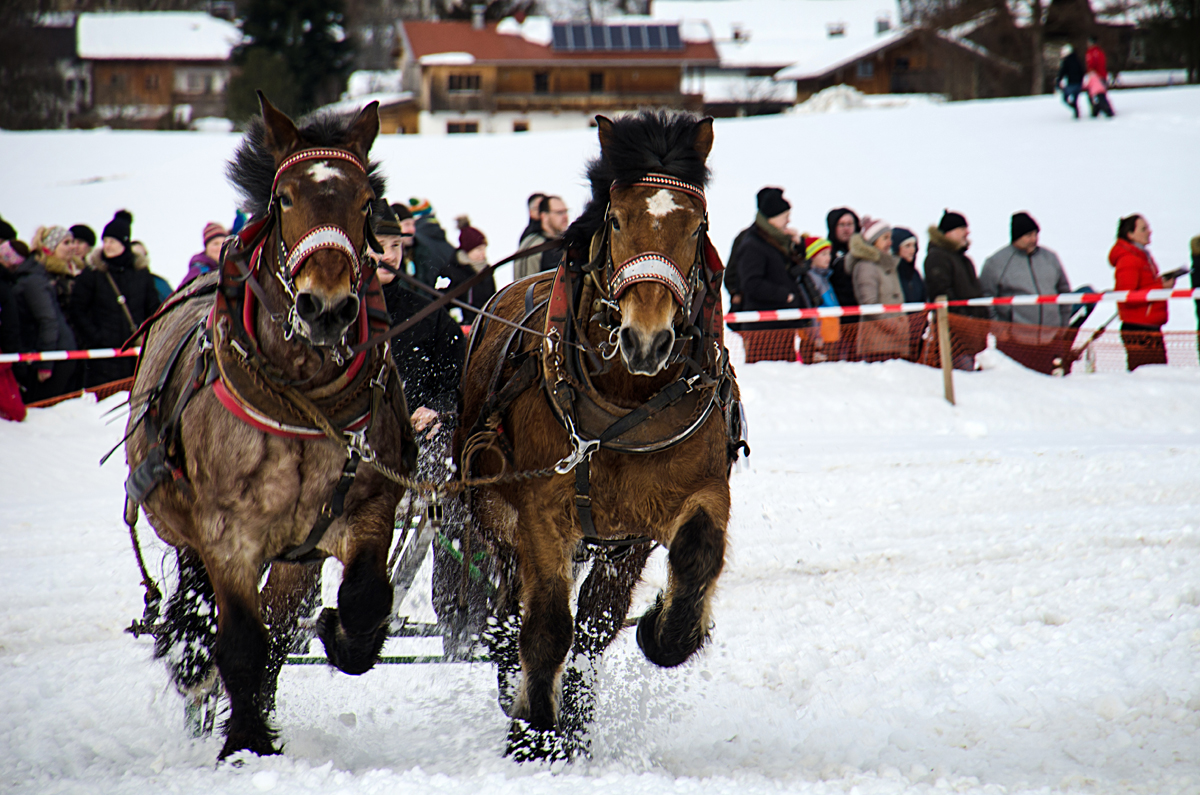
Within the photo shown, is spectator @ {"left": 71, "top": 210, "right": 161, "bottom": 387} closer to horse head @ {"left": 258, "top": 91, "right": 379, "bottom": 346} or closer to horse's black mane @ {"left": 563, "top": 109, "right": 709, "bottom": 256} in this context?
horse head @ {"left": 258, "top": 91, "right": 379, "bottom": 346}

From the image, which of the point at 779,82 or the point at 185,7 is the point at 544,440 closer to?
the point at 779,82

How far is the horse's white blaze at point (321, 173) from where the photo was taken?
305 cm

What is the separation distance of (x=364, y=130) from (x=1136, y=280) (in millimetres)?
9060

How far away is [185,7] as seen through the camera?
6059 cm

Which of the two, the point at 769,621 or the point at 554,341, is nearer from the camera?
the point at 554,341

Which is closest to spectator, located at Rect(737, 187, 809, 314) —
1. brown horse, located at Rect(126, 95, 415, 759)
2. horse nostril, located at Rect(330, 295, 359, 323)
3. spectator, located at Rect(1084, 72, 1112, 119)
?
brown horse, located at Rect(126, 95, 415, 759)

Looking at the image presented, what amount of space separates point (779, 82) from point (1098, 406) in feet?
137

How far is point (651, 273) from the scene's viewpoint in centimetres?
300

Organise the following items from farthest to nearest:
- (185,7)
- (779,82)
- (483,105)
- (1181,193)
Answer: (185,7) < (779,82) < (483,105) < (1181,193)

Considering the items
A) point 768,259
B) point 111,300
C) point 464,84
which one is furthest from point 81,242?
point 464,84

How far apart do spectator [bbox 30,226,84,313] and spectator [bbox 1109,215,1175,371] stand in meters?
9.69

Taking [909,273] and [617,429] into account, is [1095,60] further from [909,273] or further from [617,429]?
[617,429]

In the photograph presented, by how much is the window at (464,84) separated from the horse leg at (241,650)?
142 feet

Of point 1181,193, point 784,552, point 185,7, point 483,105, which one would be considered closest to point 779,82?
point 483,105
